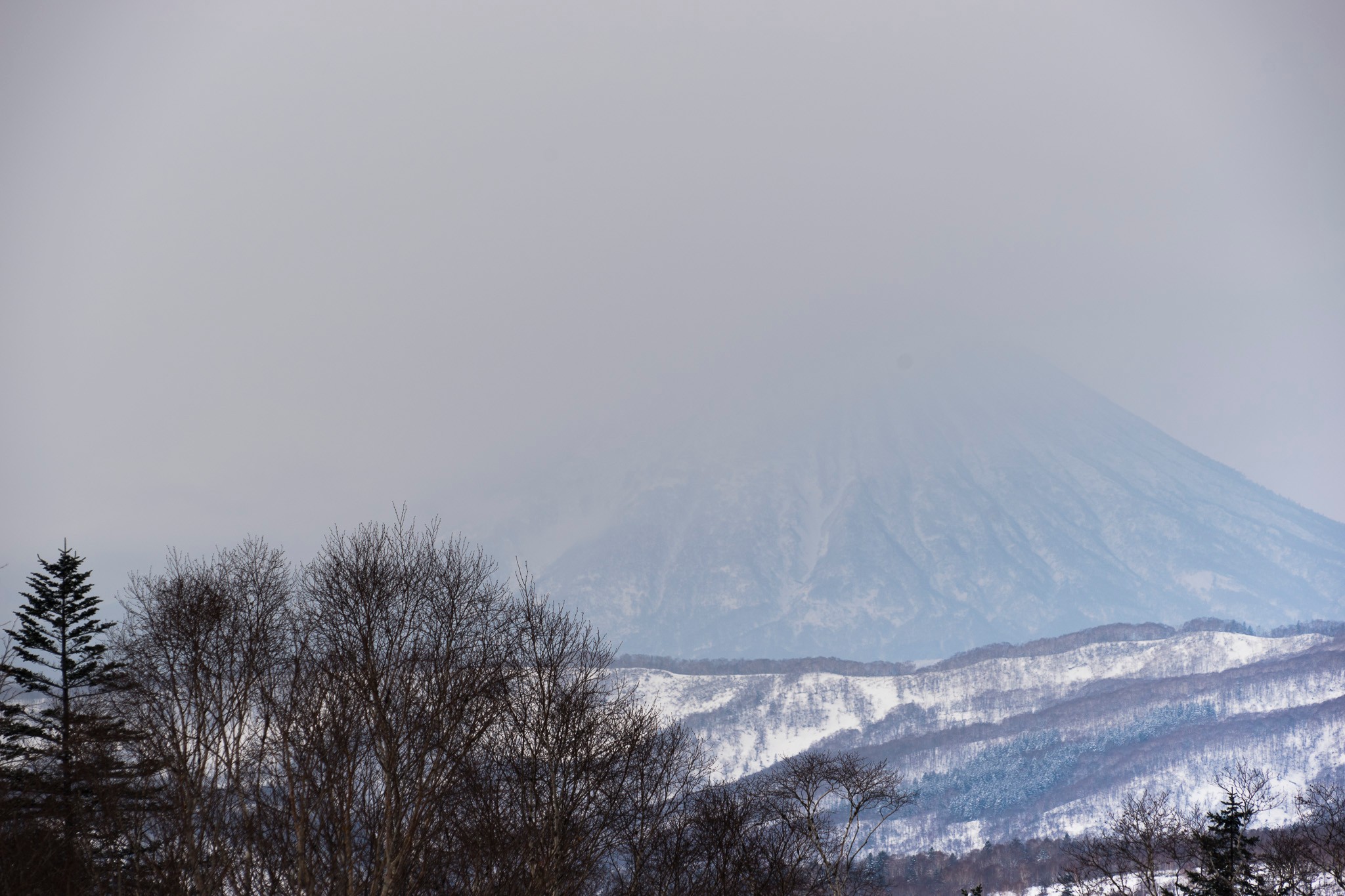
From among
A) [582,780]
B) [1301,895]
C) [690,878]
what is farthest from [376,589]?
[1301,895]

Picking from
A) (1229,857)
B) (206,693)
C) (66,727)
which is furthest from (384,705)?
(1229,857)

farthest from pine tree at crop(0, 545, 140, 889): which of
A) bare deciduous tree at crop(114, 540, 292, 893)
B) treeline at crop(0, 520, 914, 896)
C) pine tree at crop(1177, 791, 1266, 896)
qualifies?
pine tree at crop(1177, 791, 1266, 896)

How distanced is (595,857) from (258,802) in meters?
8.51

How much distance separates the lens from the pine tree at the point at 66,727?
21.5 m

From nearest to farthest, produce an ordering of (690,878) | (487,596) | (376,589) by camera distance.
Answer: (376,589)
(487,596)
(690,878)

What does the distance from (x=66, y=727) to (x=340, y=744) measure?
15.0 m

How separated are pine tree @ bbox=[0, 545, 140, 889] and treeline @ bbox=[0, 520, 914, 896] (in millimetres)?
141

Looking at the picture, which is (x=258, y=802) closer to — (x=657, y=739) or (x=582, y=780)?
(x=582, y=780)

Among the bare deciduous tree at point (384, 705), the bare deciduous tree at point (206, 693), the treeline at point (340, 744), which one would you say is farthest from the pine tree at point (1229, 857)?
the bare deciduous tree at point (206, 693)

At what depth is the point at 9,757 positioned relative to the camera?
2455cm

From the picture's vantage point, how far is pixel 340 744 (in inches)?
625

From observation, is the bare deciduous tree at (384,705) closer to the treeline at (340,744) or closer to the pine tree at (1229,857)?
the treeline at (340,744)

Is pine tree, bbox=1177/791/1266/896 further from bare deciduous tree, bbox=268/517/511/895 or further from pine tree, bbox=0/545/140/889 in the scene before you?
pine tree, bbox=0/545/140/889

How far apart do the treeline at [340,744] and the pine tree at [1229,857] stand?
1476 centimetres
